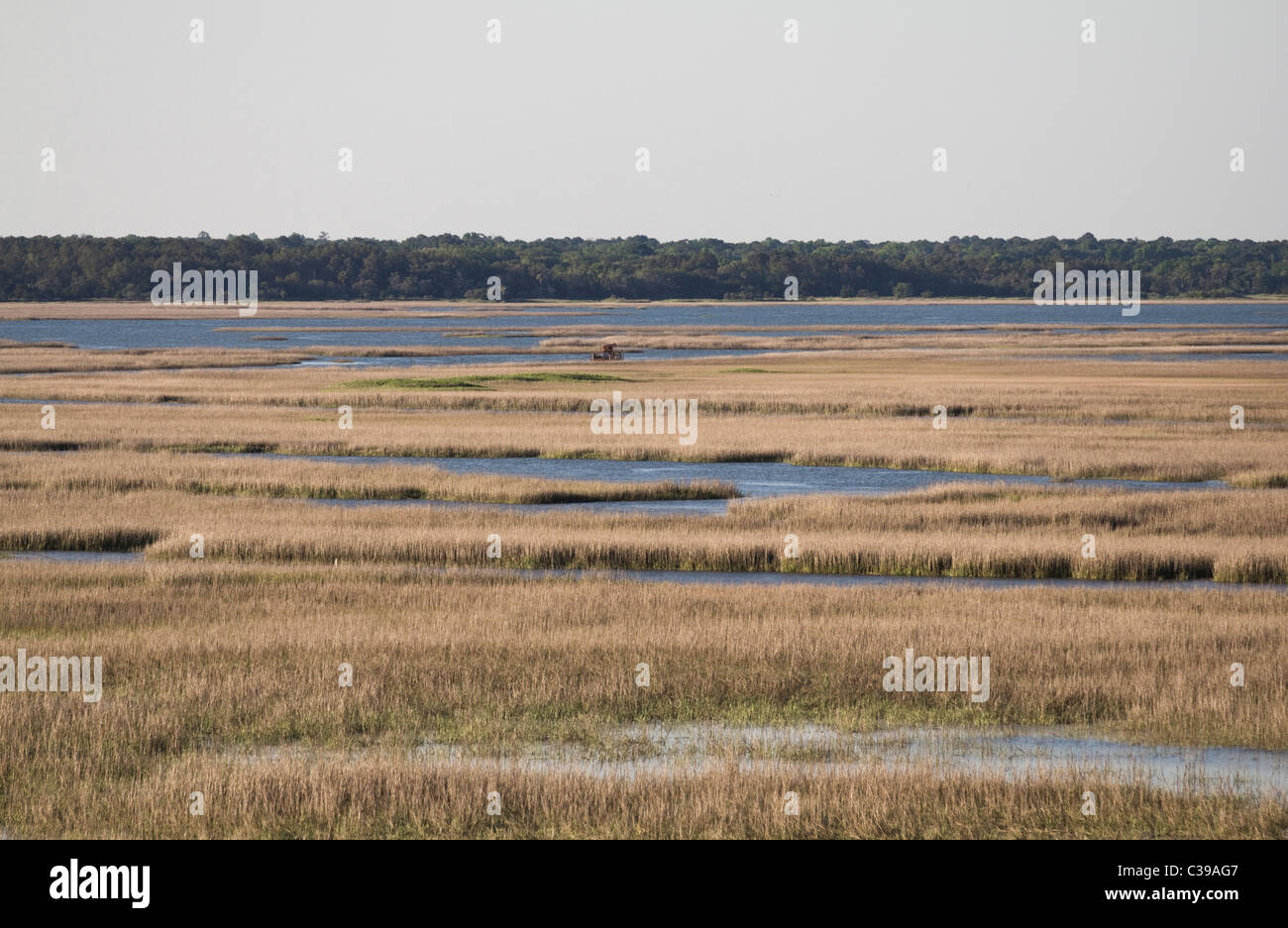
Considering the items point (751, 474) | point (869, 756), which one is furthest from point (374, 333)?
point (869, 756)

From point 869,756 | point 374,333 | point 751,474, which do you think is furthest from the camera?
point 374,333

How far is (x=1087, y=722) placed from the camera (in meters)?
17.2

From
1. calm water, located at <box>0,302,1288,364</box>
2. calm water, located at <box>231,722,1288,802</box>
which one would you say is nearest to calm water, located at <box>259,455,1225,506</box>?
calm water, located at <box>231,722,1288,802</box>

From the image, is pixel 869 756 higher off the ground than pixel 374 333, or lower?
lower

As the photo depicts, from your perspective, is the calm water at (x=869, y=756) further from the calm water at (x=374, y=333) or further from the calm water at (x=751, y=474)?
the calm water at (x=374, y=333)

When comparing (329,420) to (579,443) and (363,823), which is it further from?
(363,823)

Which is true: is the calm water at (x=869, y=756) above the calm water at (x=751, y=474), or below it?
below

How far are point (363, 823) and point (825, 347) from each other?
106m

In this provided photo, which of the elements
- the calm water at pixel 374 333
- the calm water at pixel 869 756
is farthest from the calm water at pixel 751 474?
the calm water at pixel 374 333

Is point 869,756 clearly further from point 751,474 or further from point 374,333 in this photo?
point 374,333

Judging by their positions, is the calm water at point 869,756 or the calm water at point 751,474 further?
the calm water at point 751,474

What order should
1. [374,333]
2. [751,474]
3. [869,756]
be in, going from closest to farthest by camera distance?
[869,756] < [751,474] < [374,333]

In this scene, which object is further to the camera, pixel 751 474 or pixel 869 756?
pixel 751 474

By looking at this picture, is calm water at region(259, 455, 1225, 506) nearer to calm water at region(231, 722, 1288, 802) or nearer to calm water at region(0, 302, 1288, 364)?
calm water at region(231, 722, 1288, 802)
